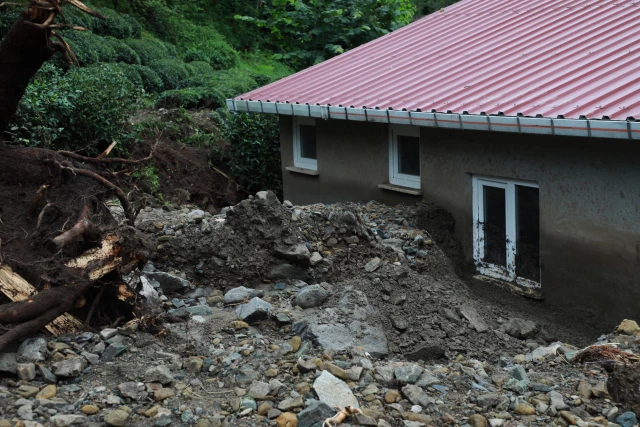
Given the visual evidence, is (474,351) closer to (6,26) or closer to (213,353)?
(213,353)

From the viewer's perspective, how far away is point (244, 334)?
5711 millimetres

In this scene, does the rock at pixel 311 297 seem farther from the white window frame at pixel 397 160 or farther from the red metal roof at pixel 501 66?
the white window frame at pixel 397 160

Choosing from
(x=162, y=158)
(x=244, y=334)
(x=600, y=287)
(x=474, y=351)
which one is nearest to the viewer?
(x=244, y=334)

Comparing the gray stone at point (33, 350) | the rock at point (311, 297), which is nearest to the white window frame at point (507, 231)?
the rock at point (311, 297)

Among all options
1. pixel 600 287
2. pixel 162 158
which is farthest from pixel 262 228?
pixel 162 158

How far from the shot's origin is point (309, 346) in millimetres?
5469

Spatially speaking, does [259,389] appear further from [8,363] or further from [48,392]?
[8,363]

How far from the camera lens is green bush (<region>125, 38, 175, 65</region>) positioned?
1838 cm

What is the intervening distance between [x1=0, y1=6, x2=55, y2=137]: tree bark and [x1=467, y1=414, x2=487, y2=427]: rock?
4118 mm

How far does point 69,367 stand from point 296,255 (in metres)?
3.00

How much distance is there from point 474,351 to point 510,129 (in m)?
2.34

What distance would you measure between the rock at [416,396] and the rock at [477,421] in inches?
11.9

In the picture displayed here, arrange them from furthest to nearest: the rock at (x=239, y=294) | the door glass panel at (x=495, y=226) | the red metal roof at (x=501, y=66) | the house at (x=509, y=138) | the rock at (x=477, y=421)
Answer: the door glass panel at (x=495, y=226) → the red metal roof at (x=501, y=66) → the house at (x=509, y=138) → the rock at (x=239, y=294) → the rock at (x=477, y=421)

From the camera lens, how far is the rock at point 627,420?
438cm
